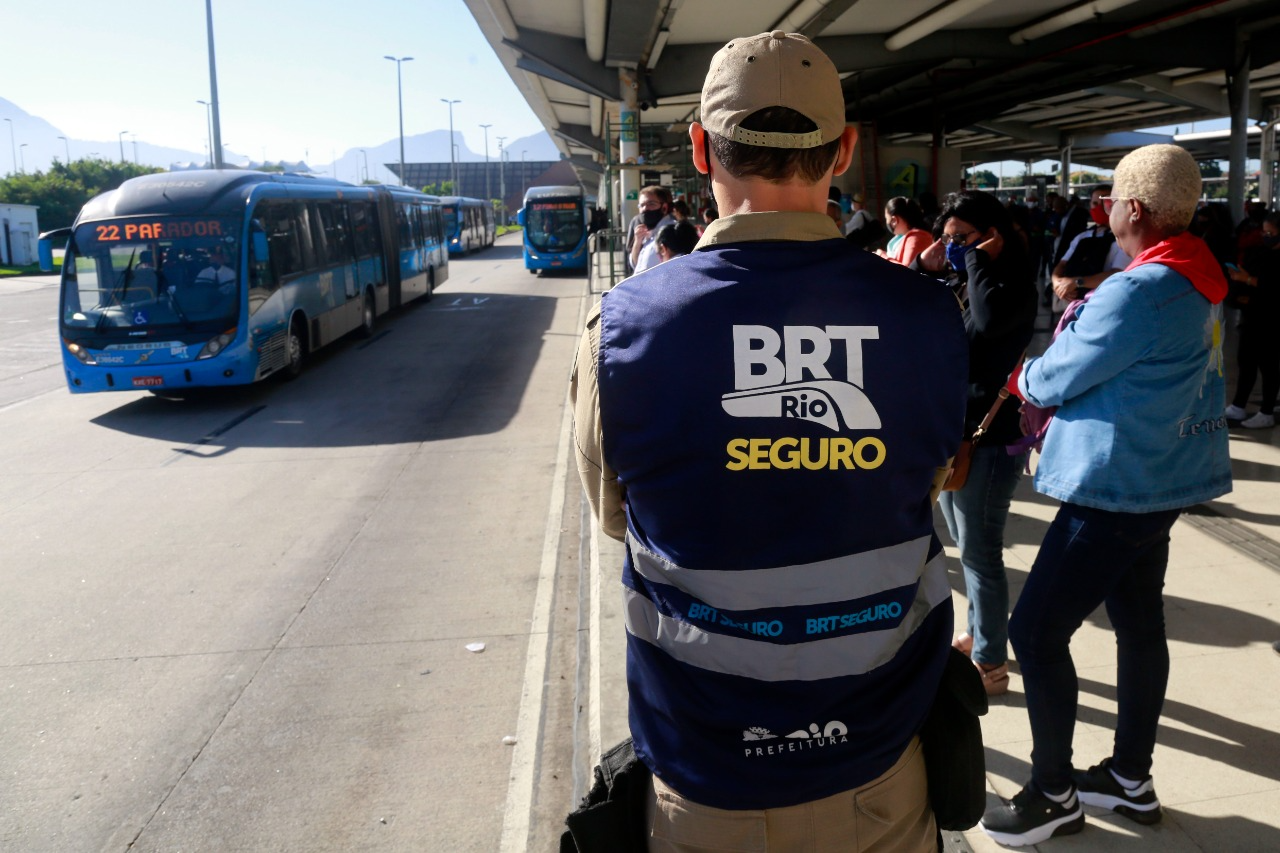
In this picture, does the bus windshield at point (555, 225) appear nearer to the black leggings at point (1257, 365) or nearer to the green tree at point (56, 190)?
the black leggings at point (1257, 365)

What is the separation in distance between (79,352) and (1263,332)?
1277 centimetres

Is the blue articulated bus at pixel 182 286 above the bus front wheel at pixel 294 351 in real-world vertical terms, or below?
above

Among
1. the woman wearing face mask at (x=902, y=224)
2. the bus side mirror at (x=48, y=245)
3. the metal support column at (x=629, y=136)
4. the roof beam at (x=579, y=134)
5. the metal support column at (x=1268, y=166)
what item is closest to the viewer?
the woman wearing face mask at (x=902, y=224)

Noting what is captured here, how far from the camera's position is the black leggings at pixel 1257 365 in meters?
9.10

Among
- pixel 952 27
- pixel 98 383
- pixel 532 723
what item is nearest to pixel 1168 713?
pixel 532 723

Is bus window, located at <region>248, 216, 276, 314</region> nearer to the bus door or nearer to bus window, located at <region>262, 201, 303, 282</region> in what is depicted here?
bus window, located at <region>262, 201, 303, 282</region>

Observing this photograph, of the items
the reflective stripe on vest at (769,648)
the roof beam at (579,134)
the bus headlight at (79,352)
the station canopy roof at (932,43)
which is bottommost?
the bus headlight at (79,352)

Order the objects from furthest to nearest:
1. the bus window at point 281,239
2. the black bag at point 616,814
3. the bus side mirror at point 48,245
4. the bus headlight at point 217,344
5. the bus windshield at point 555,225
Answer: the bus windshield at point 555,225 → the bus window at point 281,239 → the bus side mirror at point 48,245 → the bus headlight at point 217,344 → the black bag at point 616,814

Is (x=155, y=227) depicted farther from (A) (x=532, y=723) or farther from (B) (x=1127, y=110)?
(B) (x=1127, y=110)

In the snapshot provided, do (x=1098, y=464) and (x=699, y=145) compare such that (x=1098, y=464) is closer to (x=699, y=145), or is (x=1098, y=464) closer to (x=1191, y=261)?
(x=1191, y=261)

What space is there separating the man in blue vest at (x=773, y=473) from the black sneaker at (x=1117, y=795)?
205 cm

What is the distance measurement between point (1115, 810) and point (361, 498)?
6.50m

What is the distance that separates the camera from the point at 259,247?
13898 mm

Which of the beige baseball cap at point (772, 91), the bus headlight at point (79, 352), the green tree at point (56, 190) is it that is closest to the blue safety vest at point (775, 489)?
the beige baseball cap at point (772, 91)
